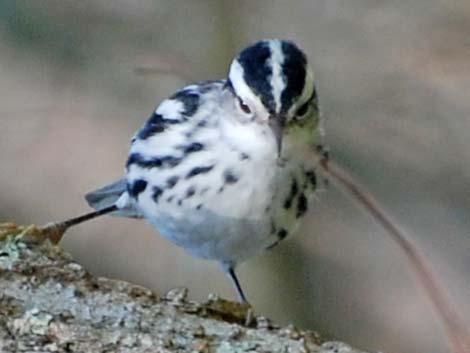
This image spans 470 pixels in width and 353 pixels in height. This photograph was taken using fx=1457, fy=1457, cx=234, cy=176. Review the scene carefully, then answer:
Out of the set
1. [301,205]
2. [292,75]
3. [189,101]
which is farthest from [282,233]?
[292,75]

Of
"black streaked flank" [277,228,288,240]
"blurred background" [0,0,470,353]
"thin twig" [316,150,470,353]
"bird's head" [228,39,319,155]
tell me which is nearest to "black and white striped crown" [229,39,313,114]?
"bird's head" [228,39,319,155]

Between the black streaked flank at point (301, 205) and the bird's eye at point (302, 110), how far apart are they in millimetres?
330

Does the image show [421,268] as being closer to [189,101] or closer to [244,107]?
[244,107]

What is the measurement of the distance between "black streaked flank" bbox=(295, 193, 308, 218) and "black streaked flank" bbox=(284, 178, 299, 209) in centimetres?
3

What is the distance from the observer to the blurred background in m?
6.21

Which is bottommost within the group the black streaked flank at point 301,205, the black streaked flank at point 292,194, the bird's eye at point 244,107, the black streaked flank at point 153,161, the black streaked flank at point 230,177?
the black streaked flank at point 301,205

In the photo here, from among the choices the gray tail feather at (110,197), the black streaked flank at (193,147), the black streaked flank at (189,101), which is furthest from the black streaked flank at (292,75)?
the gray tail feather at (110,197)

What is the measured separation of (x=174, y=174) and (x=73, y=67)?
10.5ft

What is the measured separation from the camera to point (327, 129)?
5.87 metres

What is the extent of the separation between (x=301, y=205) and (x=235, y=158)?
265mm

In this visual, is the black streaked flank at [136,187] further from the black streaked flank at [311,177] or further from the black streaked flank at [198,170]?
the black streaked flank at [311,177]

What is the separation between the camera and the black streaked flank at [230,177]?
12.4 ft

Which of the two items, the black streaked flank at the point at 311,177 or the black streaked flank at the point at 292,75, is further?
the black streaked flank at the point at 311,177

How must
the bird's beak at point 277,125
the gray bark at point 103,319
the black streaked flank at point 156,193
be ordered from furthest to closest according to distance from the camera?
the black streaked flank at point 156,193 → the bird's beak at point 277,125 → the gray bark at point 103,319
